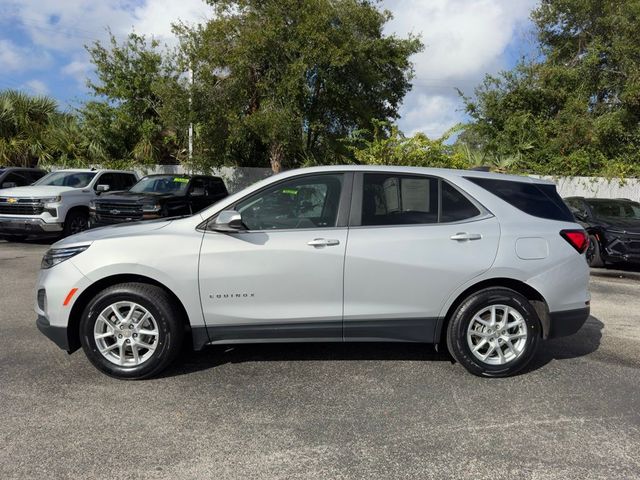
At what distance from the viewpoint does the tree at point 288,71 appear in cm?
1396

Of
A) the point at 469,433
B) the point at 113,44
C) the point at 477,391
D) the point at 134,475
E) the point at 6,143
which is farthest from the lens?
the point at 6,143

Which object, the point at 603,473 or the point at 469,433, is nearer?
the point at 603,473

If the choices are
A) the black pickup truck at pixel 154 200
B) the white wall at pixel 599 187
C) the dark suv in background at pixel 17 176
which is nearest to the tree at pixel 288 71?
the black pickup truck at pixel 154 200

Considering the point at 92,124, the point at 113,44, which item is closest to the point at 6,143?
the point at 92,124

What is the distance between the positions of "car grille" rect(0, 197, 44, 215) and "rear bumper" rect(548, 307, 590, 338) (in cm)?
1093

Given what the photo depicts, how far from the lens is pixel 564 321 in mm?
4285

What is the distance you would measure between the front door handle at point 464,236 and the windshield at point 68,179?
1092cm

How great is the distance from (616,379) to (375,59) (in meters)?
14.5

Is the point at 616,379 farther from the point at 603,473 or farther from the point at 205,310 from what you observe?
the point at 205,310

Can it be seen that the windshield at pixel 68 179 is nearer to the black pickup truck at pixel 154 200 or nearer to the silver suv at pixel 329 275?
the black pickup truck at pixel 154 200

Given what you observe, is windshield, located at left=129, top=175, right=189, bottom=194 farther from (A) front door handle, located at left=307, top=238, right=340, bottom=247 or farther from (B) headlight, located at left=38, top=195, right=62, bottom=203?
(A) front door handle, located at left=307, top=238, right=340, bottom=247

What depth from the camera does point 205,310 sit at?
4.04m

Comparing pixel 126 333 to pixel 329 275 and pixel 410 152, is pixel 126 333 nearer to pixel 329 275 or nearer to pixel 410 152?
pixel 329 275

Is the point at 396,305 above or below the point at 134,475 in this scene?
above
